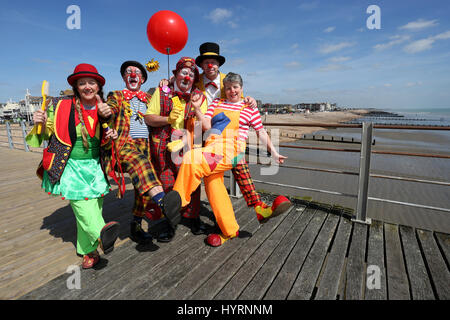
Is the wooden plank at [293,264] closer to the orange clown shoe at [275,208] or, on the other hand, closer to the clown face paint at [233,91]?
the orange clown shoe at [275,208]

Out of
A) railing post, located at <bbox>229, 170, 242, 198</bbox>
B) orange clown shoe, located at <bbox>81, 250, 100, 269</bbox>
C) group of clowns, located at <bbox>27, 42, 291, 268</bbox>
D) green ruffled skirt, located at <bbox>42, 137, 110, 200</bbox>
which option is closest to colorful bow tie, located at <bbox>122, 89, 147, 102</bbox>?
group of clowns, located at <bbox>27, 42, 291, 268</bbox>

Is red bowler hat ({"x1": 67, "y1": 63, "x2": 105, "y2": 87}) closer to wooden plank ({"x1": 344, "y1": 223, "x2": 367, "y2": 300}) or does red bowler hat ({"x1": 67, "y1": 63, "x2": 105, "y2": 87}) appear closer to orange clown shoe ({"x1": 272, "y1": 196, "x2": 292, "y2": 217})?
orange clown shoe ({"x1": 272, "y1": 196, "x2": 292, "y2": 217})

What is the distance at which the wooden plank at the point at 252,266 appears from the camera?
175 centimetres

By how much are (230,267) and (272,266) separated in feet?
1.17

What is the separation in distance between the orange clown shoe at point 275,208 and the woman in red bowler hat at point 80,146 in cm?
128

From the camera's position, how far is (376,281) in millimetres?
1857

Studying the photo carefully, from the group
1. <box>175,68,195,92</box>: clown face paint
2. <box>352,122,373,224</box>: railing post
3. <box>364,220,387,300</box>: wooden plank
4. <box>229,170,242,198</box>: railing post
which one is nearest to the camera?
<box>364,220,387,300</box>: wooden plank

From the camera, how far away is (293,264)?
6.81ft

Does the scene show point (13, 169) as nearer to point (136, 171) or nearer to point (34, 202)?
point (34, 202)

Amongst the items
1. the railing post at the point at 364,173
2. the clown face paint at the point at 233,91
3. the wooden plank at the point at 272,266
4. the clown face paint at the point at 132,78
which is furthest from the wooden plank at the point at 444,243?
the clown face paint at the point at 132,78

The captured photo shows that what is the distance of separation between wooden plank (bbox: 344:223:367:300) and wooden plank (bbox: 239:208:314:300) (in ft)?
1.64

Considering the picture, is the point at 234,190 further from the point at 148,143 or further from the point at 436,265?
the point at 436,265

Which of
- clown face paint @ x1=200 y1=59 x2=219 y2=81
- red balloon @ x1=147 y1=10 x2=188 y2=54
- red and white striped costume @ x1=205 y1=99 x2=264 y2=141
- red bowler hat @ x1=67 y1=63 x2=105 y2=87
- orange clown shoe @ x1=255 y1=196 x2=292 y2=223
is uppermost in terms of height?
red balloon @ x1=147 y1=10 x2=188 y2=54

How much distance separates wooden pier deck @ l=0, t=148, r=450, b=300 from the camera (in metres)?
1.76
